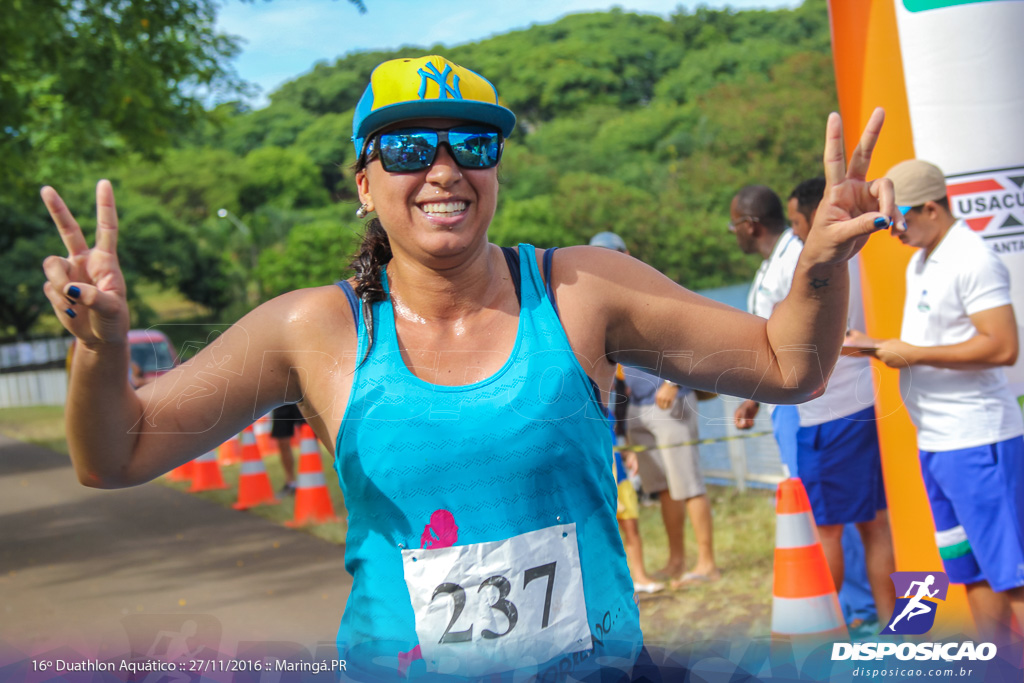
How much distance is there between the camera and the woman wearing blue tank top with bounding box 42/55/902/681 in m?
1.81

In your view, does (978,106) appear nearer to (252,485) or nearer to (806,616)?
(806,616)

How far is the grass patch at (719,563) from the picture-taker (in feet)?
15.1

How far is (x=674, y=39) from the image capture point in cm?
7638

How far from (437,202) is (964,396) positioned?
2.46 m

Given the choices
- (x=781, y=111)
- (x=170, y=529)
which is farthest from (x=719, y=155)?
(x=170, y=529)

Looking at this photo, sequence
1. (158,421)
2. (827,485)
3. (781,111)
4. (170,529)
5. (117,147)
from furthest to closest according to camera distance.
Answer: (781,111) → (117,147) → (170,529) → (827,485) → (158,421)

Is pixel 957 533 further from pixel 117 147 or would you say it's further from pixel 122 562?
pixel 117 147

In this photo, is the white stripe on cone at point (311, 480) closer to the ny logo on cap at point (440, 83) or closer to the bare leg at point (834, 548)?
the bare leg at point (834, 548)

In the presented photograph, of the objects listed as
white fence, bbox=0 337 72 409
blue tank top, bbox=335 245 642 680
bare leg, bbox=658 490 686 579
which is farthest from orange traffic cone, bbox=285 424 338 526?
white fence, bbox=0 337 72 409

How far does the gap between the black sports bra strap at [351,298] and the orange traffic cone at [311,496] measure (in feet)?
18.6

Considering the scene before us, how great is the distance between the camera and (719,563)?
5664 mm

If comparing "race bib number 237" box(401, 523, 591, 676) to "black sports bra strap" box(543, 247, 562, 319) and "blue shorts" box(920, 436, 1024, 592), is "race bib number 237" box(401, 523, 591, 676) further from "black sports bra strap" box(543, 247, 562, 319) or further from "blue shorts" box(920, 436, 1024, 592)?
"blue shorts" box(920, 436, 1024, 592)

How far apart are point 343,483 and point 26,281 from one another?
36.0m

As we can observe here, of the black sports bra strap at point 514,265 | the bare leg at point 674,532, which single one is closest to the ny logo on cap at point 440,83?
the black sports bra strap at point 514,265
